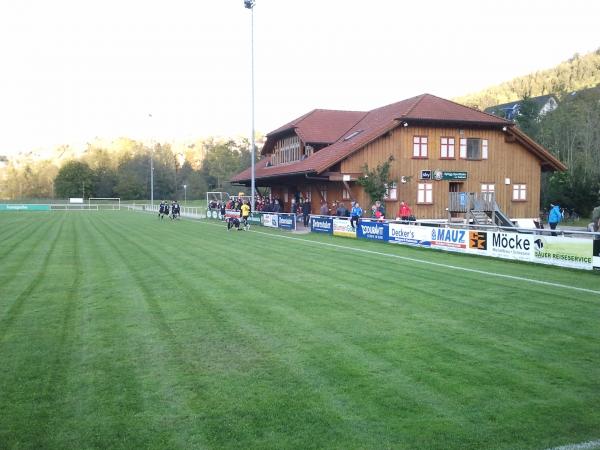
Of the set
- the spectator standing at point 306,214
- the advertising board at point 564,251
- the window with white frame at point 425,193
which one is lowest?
the advertising board at point 564,251

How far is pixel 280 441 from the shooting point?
4750 millimetres

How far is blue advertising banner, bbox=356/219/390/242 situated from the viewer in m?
24.2

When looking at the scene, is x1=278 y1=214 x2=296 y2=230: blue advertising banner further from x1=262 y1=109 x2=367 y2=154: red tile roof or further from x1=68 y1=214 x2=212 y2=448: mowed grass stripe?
x1=68 y1=214 x2=212 y2=448: mowed grass stripe

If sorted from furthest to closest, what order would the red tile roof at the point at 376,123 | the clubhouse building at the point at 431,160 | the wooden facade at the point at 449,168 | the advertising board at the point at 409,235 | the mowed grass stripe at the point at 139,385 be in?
the wooden facade at the point at 449,168 → the clubhouse building at the point at 431,160 → the red tile roof at the point at 376,123 → the advertising board at the point at 409,235 → the mowed grass stripe at the point at 139,385

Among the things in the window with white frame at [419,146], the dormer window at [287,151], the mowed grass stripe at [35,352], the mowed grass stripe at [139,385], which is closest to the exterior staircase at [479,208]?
the window with white frame at [419,146]

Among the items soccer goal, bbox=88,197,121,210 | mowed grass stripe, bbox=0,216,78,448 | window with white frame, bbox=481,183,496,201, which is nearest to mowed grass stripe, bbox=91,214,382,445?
mowed grass stripe, bbox=0,216,78,448

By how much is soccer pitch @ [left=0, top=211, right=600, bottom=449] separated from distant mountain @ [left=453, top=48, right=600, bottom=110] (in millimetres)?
91593

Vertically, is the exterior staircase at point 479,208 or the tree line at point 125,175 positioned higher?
the tree line at point 125,175

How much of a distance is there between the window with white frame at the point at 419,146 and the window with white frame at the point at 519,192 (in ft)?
23.7

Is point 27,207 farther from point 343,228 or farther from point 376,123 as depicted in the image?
point 343,228

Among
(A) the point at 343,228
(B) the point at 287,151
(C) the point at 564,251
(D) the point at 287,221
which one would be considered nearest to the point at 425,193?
(D) the point at 287,221

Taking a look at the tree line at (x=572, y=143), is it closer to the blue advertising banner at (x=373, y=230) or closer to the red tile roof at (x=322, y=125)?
the red tile roof at (x=322, y=125)

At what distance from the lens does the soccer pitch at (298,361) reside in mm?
4977

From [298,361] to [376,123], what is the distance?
106ft
